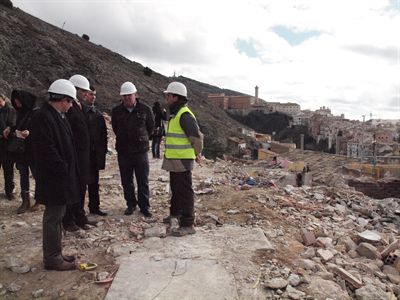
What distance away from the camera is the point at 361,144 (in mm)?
83312

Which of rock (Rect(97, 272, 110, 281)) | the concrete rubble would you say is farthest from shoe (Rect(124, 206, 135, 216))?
rock (Rect(97, 272, 110, 281))

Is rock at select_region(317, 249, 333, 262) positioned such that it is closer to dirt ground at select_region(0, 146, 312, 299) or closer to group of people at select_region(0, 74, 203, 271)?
dirt ground at select_region(0, 146, 312, 299)

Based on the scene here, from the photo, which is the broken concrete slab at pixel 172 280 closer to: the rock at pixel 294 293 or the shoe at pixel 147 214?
the rock at pixel 294 293

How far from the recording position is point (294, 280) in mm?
3760

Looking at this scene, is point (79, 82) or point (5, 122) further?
point (5, 122)

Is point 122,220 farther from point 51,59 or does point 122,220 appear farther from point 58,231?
point 51,59

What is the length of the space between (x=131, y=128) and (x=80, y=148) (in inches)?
34.6

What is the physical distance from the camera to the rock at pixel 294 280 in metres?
3.73

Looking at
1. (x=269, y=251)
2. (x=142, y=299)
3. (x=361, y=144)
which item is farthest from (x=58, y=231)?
(x=361, y=144)

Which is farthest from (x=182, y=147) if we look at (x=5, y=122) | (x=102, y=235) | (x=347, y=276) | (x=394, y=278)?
(x=5, y=122)

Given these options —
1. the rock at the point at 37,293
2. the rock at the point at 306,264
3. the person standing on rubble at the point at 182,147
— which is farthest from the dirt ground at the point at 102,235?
the person standing on rubble at the point at 182,147

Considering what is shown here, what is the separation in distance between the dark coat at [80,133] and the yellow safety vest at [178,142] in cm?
102

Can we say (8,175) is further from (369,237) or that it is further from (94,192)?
(369,237)

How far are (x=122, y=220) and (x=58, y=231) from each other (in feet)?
5.21
